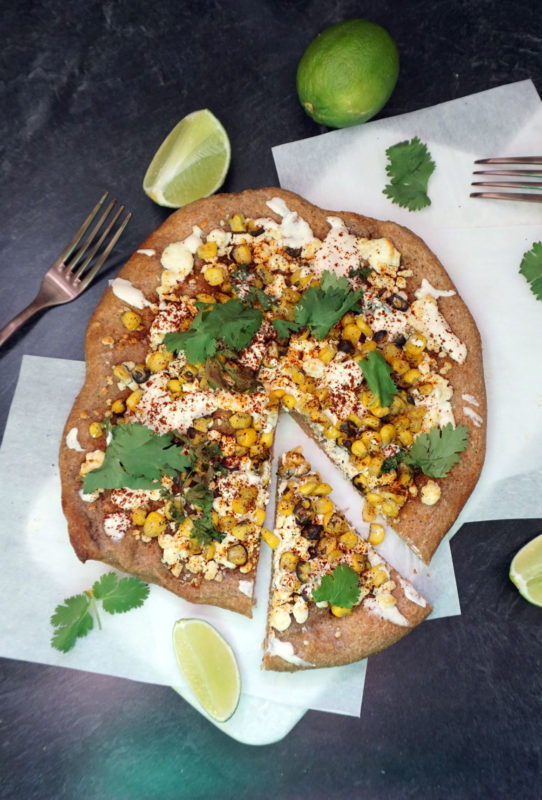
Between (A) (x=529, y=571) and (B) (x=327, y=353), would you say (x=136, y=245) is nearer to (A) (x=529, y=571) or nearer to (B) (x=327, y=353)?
(B) (x=327, y=353)

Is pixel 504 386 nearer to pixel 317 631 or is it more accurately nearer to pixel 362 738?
pixel 317 631

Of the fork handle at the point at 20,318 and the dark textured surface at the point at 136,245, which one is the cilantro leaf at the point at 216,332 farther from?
the fork handle at the point at 20,318

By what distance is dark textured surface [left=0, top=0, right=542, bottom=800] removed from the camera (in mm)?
4375

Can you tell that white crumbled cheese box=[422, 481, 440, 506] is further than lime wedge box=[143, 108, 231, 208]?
No

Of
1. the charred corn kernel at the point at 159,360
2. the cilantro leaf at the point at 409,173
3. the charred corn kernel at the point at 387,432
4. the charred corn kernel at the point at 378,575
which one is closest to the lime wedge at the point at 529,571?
the charred corn kernel at the point at 378,575

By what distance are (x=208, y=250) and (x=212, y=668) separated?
2.53 metres

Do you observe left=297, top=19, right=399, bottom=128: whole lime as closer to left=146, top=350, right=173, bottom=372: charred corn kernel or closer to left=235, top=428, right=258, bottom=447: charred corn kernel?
left=146, top=350, right=173, bottom=372: charred corn kernel

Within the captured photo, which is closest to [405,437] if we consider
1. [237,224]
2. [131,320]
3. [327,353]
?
[327,353]

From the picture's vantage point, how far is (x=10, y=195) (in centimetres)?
445

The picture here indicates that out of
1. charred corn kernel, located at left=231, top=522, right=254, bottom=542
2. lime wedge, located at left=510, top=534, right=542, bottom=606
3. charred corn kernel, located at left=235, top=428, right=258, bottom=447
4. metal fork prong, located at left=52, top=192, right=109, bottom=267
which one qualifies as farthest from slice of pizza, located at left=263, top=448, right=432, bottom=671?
metal fork prong, located at left=52, top=192, right=109, bottom=267

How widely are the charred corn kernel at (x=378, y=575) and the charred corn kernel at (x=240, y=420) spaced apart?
1154mm

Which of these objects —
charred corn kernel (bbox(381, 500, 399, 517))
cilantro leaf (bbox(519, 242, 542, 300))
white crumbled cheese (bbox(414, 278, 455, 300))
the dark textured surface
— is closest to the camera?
charred corn kernel (bbox(381, 500, 399, 517))

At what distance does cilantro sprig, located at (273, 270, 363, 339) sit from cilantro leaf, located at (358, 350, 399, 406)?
0.99 feet

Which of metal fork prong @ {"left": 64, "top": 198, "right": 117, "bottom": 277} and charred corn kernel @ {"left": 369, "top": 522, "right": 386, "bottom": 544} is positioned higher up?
metal fork prong @ {"left": 64, "top": 198, "right": 117, "bottom": 277}
